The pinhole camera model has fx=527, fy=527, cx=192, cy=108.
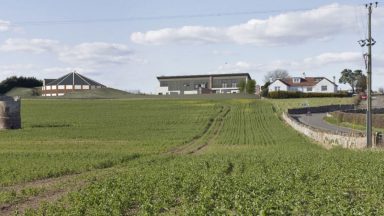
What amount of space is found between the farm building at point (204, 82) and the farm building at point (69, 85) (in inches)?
1033

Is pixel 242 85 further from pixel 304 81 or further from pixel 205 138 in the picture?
pixel 205 138

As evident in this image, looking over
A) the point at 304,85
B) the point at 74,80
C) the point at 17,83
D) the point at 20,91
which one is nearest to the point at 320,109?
the point at 304,85

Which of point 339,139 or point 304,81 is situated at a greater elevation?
point 304,81

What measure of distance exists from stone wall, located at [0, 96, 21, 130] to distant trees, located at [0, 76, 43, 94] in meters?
118

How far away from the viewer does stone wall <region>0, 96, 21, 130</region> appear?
62.1 m

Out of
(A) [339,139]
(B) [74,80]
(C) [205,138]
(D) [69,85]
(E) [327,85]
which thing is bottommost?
(C) [205,138]

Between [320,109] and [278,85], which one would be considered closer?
[320,109]

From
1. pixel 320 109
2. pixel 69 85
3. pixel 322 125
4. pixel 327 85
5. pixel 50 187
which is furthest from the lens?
pixel 69 85

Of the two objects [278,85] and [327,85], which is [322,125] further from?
[327,85]

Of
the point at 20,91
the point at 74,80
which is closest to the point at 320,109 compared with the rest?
the point at 74,80

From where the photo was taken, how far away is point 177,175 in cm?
2431

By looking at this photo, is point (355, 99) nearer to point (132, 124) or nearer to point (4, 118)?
point (132, 124)

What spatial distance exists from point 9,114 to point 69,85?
11344 cm

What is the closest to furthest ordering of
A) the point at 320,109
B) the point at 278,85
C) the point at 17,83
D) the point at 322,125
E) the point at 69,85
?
1. the point at 322,125
2. the point at 320,109
3. the point at 278,85
4. the point at 69,85
5. the point at 17,83
